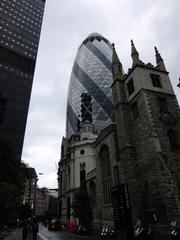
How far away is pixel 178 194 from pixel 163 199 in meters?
1.56

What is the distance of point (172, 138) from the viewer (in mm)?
23656

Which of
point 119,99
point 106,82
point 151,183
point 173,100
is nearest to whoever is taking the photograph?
point 151,183

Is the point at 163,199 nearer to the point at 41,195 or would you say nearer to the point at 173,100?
the point at 173,100

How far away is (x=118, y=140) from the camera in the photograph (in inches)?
1064

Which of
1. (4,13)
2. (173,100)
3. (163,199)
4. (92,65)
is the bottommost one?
(163,199)

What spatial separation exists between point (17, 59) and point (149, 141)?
86764 mm

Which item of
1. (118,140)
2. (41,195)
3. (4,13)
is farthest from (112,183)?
(41,195)

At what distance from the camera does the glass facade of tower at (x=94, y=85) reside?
83.8m

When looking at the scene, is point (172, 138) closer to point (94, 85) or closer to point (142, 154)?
point (142, 154)

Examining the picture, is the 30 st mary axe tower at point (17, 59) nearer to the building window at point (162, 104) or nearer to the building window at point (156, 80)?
the building window at point (156, 80)

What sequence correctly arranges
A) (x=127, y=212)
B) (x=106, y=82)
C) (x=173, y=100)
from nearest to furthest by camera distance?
(x=127, y=212)
(x=173, y=100)
(x=106, y=82)

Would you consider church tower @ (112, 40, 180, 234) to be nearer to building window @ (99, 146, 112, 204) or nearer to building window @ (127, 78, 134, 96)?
building window @ (127, 78, 134, 96)

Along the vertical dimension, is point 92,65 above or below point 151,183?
above

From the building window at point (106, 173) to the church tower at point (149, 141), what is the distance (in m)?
5.09
